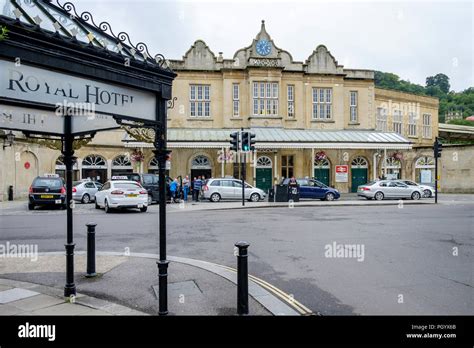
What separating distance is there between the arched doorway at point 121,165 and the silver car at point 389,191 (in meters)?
18.8

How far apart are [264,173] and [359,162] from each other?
28.4ft

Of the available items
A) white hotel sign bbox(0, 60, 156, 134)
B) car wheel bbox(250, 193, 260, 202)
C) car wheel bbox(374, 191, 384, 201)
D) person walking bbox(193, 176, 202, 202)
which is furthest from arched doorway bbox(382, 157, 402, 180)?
white hotel sign bbox(0, 60, 156, 134)

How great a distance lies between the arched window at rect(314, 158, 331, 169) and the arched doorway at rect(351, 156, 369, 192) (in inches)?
90.8

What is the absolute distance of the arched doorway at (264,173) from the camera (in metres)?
30.6

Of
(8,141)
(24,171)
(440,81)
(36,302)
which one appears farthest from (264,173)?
(440,81)

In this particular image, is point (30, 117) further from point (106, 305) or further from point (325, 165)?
point (325, 165)

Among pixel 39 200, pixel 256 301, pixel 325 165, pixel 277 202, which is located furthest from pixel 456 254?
pixel 325 165

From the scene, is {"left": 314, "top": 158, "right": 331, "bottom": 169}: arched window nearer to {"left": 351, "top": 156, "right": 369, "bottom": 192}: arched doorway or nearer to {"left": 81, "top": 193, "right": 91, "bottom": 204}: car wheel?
{"left": 351, "top": 156, "right": 369, "bottom": 192}: arched doorway

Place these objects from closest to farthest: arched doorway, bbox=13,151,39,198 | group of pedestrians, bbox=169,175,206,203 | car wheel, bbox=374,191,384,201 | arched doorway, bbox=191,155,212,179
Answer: group of pedestrians, bbox=169,175,206,203
car wheel, bbox=374,191,384,201
arched doorway, bbox=13,151,39,198
arched doorway, bbox=191,155,212,179

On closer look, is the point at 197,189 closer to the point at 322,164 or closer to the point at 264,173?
the point at 264,173

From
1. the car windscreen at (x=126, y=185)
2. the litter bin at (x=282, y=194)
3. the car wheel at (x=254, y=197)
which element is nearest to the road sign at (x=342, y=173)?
the litter bin at (x=282, y=194)

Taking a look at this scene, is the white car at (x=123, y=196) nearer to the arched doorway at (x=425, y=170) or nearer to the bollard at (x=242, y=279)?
the bollard at (x=242, y=279)

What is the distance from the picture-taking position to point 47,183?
62.2 ft

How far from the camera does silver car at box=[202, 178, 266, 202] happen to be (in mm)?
23328
